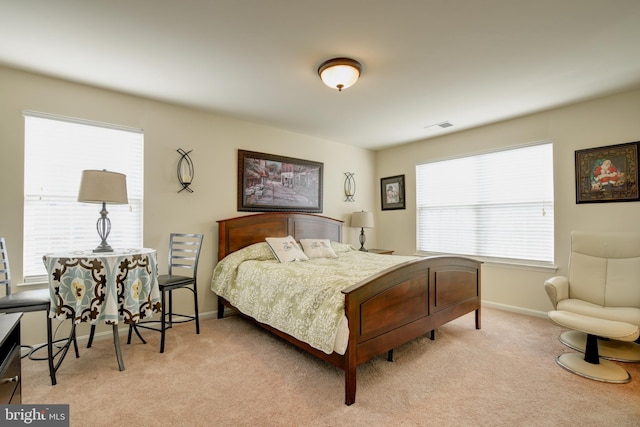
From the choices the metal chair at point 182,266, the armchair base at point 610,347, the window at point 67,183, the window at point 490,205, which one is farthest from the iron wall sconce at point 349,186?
the armchair base at point 610,347

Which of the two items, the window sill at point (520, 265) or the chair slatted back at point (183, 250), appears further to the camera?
the window sill at point (520, 265)

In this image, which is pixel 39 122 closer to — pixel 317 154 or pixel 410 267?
pixel 317 154

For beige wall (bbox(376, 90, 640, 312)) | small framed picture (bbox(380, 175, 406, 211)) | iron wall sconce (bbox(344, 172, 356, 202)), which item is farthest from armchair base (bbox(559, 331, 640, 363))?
iron wall sconce (bbox(344, 172, 356, 202))

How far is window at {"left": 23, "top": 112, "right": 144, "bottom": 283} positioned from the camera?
2.75 metres

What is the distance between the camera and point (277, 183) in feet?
14.1

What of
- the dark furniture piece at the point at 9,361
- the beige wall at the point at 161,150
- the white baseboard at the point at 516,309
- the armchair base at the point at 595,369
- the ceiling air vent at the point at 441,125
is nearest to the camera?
the dark furniture piece at the point at 9,361

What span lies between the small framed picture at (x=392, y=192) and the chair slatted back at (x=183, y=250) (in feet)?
11.3

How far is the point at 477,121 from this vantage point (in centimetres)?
402

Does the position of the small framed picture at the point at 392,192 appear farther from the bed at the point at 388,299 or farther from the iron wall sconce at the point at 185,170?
the iron wall sconce at the point at 185,170

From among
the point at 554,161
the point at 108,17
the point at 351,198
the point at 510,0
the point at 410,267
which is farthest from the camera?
the point at 351,198

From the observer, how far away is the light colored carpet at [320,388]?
A: 1792mm

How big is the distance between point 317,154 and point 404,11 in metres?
2.99

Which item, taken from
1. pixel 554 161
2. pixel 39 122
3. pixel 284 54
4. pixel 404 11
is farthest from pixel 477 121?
pixel 39 122

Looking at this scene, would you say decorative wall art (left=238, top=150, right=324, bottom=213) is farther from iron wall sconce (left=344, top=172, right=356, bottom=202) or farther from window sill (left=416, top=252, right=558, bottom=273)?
window sill (left=416, top=252, right=558, bottom=273)
